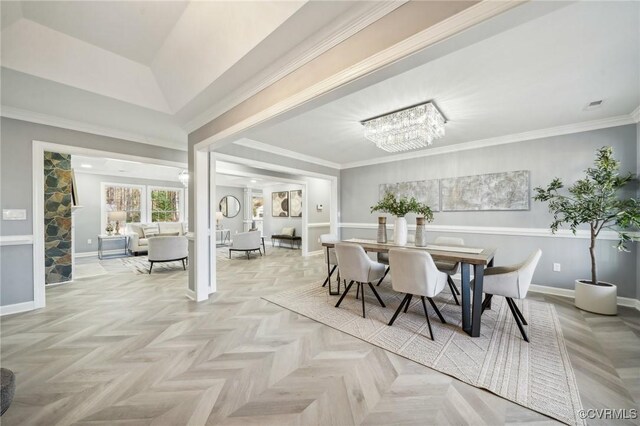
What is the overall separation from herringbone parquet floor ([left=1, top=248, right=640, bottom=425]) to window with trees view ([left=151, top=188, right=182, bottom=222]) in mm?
5730

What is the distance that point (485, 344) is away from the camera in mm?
2121

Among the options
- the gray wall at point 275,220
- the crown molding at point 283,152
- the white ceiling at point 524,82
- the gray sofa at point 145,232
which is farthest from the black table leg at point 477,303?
the gray sofa at point 145,232

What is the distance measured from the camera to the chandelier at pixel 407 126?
9.20 ft

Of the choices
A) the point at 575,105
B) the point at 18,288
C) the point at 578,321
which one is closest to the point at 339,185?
the point at 575,105

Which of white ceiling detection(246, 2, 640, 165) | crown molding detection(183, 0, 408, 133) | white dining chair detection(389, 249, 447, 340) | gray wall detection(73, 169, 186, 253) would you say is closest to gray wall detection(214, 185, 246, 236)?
gray wall detection(73, 169, 186, 253)

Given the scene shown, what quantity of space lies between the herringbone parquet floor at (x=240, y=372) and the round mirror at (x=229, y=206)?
21.4 ft

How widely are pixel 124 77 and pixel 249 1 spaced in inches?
70.2

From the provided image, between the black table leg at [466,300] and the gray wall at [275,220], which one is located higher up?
the gray wall at [275,220]

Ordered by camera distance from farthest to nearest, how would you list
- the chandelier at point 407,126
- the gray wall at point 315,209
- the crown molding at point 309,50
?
the gray wall at point 315,209 < the chandelier at point 407,126 < the crown molding at point 309,50

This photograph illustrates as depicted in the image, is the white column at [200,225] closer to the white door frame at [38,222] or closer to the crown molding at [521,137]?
the white door frame at [38,222]

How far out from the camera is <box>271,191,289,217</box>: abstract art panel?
332 inches

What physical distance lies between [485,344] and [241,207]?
9.10 meters

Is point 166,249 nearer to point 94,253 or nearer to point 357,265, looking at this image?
point 94,253

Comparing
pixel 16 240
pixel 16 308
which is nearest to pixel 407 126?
pixel 16 240
